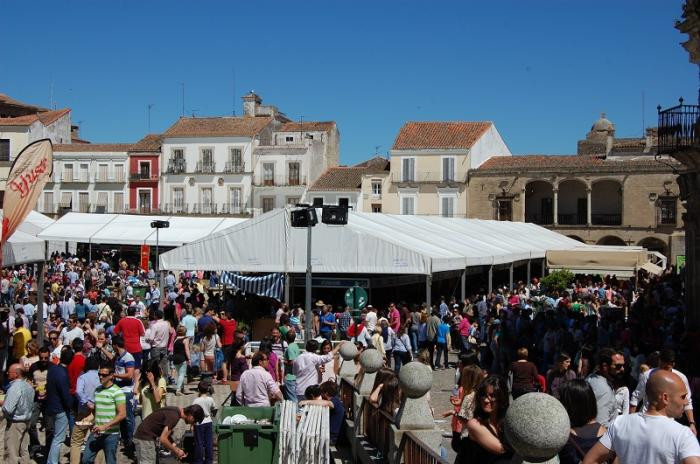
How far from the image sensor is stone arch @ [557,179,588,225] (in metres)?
51.0

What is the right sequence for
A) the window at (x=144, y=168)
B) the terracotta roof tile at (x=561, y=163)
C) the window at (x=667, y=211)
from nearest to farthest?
1. the window at (x=667, y=211)
2. the terracotta roof tile at (x=561, y=163)
3. the window at (x=144, y=168)

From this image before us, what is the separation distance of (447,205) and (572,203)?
7.66 meters

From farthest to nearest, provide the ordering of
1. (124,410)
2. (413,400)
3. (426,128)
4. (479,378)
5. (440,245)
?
(426,128) → (440,245) → (124,410) → (413,400) → (479,378)

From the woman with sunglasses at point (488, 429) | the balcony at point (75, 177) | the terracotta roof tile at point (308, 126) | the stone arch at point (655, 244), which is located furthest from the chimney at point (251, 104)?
the woman with sunglasses at point (488, 429)

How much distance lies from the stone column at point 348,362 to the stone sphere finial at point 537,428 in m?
7.03

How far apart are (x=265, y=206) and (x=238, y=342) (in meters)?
42.6

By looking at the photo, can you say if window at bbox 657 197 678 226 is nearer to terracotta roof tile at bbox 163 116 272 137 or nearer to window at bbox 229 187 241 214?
terracotta roof tile at bbox 163 116 272 137

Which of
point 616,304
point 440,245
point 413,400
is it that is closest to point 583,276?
point 616,304

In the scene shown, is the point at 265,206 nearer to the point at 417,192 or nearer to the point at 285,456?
the point at 417,192

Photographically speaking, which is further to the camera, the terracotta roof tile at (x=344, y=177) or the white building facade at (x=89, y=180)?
the white building facade at (x=89, y=180)

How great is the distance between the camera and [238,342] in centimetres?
1163

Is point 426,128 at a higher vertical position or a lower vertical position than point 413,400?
higher

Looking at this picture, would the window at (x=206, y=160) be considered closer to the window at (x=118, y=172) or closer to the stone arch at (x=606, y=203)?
the window at (x=118, y=172)

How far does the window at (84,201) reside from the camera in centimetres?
5550
